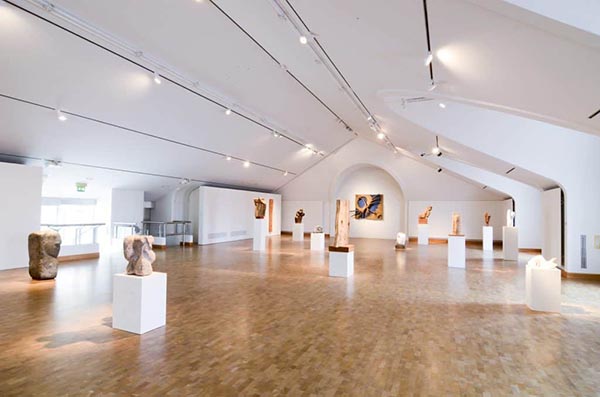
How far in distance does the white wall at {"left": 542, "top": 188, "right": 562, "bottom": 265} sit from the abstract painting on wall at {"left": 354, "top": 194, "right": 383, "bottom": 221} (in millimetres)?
10583

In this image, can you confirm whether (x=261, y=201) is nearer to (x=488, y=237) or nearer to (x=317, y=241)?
(x=317, y=241)

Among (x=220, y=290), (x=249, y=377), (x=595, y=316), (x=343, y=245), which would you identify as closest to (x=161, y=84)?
(x=220, y=290)

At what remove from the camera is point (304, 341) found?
4211 mm

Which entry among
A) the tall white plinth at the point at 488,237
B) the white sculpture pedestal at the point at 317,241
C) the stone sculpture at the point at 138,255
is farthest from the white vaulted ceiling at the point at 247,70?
the white sculpture pedestal at the point at 317,241

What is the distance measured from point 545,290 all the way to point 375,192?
15.4 meters

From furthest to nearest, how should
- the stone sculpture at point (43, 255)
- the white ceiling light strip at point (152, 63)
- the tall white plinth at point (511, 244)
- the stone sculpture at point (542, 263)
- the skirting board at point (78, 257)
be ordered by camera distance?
the tall white plinth at point (511, 244), the skirting board at point (78, 257), the stone sculpture at point (43, 255), the stone sculpture at point (542, 263), the white ceiling light strip at point (152, 63)

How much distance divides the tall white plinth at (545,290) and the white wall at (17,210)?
38.2 ft

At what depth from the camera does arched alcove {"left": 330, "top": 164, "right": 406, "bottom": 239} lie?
2052 centimetres

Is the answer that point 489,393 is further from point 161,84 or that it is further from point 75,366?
point 161,84

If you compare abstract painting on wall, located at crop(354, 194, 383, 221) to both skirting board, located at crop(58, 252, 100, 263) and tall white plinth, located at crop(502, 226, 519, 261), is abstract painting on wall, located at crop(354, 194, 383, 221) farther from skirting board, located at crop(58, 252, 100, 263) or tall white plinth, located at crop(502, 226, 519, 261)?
skirting board, located at crop(58, 252, 100, 263)

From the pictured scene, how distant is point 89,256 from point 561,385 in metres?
12.0

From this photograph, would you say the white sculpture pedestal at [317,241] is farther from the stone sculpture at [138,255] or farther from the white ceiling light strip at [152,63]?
the stone sculpture at [138,255]

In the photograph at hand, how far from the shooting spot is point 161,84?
823cm

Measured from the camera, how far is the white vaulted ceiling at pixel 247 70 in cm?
377
